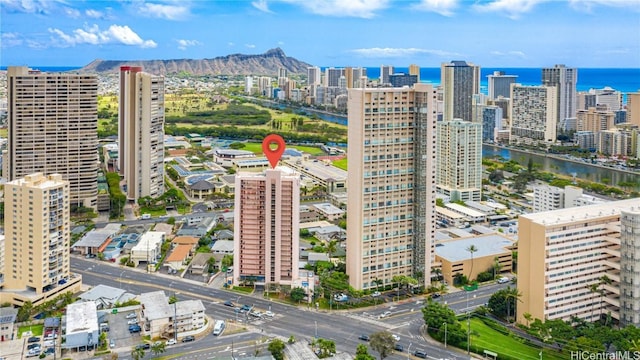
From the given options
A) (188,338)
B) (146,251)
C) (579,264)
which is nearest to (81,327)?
(188,338)

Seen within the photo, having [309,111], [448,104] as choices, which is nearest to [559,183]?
[448,104]

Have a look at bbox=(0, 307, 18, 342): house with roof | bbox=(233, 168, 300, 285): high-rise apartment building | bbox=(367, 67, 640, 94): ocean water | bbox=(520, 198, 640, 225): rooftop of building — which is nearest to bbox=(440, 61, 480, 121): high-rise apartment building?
bbox=(367, 67, 640, 94): ocean water

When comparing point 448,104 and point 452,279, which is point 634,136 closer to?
point 448,104

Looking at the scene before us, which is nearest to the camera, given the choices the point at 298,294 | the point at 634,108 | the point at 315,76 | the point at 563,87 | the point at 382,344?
the point at 382,344

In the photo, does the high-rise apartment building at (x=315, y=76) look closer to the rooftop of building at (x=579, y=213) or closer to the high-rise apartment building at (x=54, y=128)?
the high-rise apartment building at (x=54, y=128)

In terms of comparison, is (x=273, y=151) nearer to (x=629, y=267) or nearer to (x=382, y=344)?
(x=382, y=344)

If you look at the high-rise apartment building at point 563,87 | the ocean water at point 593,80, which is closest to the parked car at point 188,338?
the high-rise apartment building at point 563,87
